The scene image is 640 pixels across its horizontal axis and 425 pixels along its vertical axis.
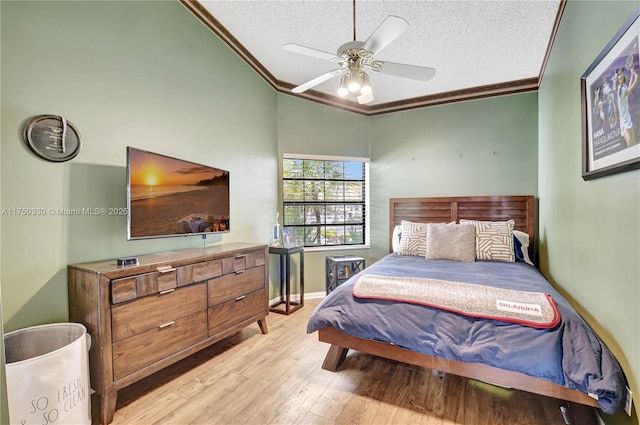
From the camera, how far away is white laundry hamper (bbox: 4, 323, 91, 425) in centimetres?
126

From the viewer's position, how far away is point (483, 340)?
1616 mm

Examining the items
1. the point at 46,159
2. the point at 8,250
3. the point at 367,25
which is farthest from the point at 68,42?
the point at 367,25

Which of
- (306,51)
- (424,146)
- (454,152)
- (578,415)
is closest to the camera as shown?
(578,415)

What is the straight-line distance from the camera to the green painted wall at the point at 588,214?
4.19ft

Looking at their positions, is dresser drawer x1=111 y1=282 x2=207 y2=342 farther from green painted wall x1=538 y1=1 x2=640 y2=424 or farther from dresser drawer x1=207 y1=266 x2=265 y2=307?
green painted wall x1=538 y1=1 x2=640 y2=424

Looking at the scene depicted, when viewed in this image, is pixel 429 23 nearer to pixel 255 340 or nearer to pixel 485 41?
pixel 485 41

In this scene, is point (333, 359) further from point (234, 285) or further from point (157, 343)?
point (157, 343)

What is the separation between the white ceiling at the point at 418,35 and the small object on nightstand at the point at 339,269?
2325mm

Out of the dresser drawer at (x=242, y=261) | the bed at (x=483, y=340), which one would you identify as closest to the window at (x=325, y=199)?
the dresser drawer at (x=242, y=261)

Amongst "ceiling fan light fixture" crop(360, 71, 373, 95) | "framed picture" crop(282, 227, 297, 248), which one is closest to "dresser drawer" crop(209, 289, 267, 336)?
"framed picture" crop(282, 227, 297, 248)

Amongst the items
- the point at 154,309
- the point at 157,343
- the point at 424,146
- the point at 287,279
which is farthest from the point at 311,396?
the point at 424,146

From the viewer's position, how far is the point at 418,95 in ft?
13.3

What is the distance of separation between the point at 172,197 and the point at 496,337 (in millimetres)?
2364

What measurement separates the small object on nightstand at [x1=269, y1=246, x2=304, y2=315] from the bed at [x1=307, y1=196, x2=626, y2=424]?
1149 millimetres
